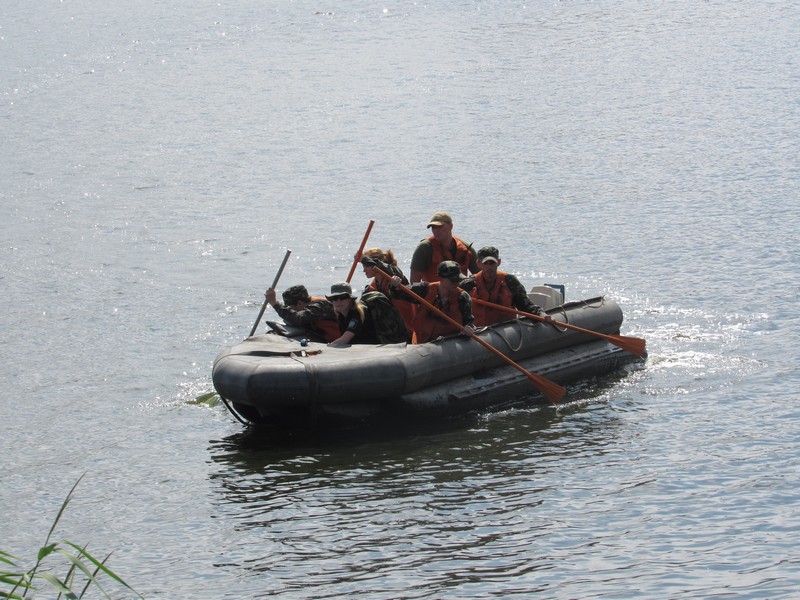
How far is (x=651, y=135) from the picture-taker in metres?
24.7

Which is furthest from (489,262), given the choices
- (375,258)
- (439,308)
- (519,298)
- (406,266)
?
(406,266)

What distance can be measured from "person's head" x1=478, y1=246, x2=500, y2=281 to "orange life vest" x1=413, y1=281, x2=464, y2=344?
0.53m

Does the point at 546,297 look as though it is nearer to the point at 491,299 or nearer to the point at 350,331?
the point at 491,299

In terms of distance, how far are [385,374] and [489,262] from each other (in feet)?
6.58

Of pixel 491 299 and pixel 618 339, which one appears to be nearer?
pixel 491 299

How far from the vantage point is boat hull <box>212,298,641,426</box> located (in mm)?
10703

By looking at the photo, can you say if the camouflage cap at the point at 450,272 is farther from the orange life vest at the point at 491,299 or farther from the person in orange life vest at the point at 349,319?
the person in orange life vest at the point at 349,319

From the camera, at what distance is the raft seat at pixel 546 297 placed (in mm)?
13469

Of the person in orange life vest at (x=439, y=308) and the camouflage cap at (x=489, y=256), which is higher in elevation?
the camouflage cap at (x=489, y=256)

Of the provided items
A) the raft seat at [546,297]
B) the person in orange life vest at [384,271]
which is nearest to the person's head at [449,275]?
the person in orange life vest at [384,271]

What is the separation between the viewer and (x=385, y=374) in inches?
433

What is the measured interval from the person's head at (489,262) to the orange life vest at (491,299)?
0.07 metres

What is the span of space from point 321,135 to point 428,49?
26.4ft

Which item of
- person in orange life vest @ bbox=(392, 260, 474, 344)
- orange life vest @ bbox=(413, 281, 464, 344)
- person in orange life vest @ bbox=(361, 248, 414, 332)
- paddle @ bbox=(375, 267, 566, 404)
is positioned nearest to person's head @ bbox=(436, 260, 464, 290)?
person in orange life vest @ bbox=(392, 260, 474, 344)
